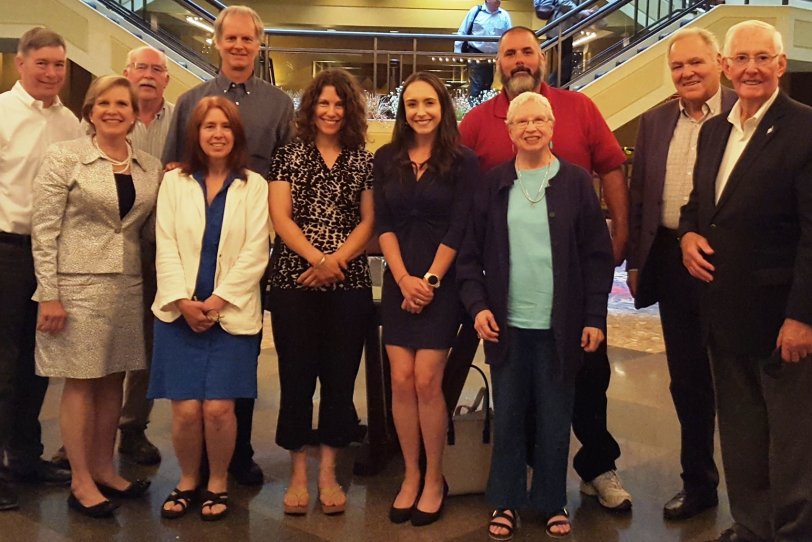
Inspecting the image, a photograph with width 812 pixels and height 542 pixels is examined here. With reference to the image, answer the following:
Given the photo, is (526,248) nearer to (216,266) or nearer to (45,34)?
(216,266)

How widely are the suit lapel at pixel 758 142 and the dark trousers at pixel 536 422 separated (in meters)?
0.79

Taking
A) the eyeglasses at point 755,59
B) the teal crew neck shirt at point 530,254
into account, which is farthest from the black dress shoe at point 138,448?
the eyeglasses at point 755,59

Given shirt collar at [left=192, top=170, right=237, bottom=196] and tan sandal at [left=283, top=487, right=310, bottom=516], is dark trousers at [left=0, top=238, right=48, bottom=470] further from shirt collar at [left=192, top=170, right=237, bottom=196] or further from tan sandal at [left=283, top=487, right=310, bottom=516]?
tan sandal at [left=283, top=487, right=310, bottom=516]

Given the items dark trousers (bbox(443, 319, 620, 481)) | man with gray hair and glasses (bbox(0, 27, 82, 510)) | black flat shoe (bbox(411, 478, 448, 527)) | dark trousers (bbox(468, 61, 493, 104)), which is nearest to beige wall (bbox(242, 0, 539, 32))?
dark trousers (bbox(468, 61, 493, 104))

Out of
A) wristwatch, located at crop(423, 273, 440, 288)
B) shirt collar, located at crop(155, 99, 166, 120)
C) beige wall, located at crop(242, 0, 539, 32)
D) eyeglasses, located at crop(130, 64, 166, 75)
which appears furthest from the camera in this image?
beige wall, located at crop(242, 0, 539, 32)

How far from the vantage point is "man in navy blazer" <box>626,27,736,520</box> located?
9.66 feet

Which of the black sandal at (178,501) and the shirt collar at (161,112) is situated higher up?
the shirt collar at (161,112)

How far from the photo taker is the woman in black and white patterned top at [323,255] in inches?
116

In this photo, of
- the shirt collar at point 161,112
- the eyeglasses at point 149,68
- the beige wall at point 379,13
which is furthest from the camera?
the beige wall at point 379,13

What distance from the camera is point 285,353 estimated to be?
2980 mm

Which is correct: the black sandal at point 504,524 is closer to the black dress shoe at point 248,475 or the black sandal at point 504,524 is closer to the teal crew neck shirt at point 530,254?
the teal crew neck shirt at point 530,254

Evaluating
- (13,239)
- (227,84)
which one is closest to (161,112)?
(227,84)

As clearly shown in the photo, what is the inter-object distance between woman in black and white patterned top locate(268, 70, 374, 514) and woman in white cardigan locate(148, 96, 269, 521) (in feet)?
0.34

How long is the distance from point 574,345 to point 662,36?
7.71m
